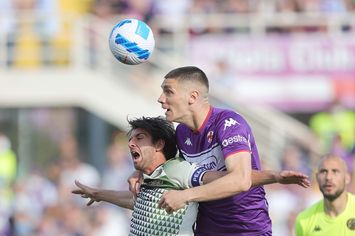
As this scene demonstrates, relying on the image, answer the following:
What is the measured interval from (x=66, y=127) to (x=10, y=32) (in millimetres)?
2116

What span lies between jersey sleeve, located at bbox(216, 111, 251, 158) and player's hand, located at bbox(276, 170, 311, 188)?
0.30 m

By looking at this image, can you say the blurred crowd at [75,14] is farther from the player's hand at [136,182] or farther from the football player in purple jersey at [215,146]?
the football player in purple jersey at [215,146]

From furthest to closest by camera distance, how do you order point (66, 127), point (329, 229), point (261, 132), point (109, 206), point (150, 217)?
point (66, 127), point (261, 132), point (109, 206), point (329, 229), point (150, 217)

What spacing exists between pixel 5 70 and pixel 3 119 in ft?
4.51

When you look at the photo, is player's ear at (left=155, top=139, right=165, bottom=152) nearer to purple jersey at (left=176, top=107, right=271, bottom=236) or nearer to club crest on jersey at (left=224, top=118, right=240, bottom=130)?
purple jersey at (left=176, top=107, right=271, bottom=236)

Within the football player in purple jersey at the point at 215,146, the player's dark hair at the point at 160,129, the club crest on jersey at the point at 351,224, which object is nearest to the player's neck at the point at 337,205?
the club crest on jersey at the point at 351,224

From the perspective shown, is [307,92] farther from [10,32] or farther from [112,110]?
[10,32]

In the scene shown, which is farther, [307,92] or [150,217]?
[307,92]

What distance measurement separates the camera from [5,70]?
19.5 meters

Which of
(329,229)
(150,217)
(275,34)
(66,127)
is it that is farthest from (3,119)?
(150,217)

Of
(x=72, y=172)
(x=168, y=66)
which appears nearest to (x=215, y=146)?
(x=72, y=172)

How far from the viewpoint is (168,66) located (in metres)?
19.1

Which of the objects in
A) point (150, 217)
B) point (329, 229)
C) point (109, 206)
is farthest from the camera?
point (109, 206)

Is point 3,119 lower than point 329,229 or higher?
lower
